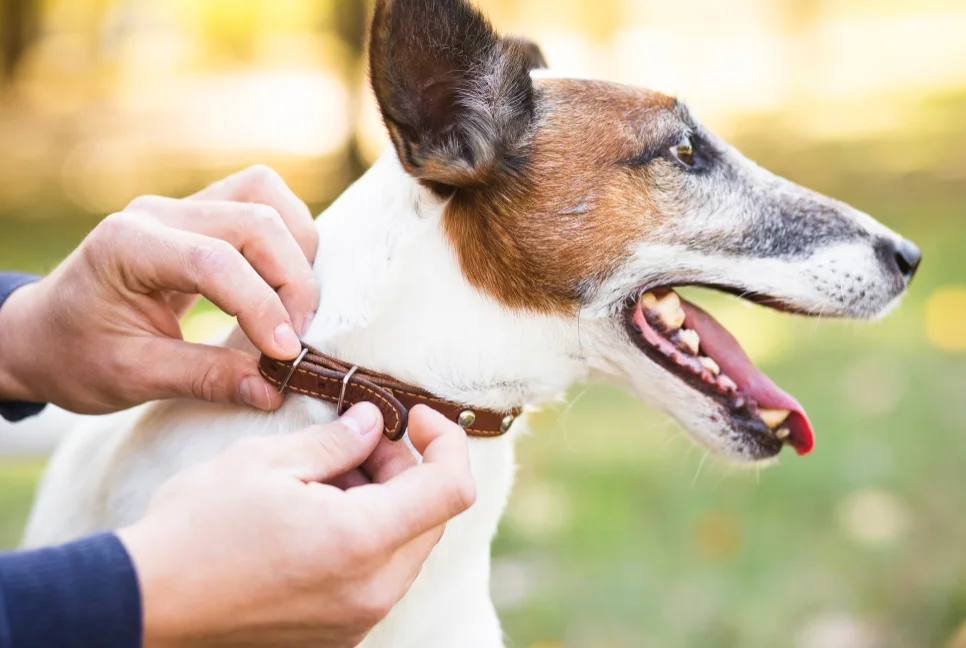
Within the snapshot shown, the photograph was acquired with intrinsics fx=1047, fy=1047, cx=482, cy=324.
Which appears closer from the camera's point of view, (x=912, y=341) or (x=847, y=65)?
(x=912, y=341)

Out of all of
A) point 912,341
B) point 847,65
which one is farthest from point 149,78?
point 912,341

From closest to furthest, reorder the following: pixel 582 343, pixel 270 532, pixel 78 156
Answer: pixel 270 532, pixel 582 343, pixel 78 156

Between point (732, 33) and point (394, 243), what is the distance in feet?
62.6

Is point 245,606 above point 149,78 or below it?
above

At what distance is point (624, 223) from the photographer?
1979mm

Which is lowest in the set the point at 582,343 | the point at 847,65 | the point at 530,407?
the point at 847,65

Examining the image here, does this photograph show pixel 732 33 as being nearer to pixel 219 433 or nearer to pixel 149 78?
pixel 149 78

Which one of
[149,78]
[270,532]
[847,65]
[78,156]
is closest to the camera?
[270,532]

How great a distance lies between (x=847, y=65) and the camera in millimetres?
16375

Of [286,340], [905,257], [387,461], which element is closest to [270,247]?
[286,340]

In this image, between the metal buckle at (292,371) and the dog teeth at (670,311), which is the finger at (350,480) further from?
the dog teeth at (670,311)

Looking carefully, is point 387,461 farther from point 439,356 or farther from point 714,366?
point 714,366

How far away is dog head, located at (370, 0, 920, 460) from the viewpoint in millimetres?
1873

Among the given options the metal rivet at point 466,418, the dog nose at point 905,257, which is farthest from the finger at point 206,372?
the dog nose at point 905,257
